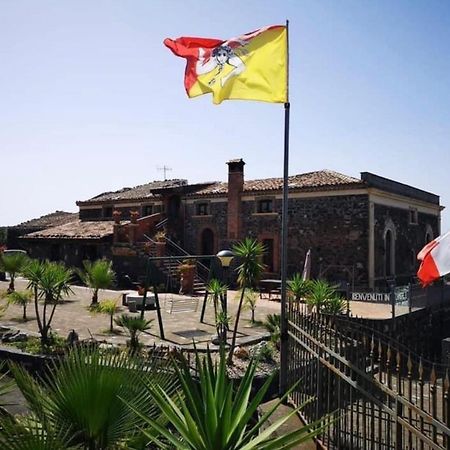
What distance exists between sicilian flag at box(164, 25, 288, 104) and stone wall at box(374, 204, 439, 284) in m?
14.8

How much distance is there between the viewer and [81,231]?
26.8m

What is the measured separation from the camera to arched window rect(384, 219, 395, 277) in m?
21.8

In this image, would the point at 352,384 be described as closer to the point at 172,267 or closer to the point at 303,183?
the point at 303,183

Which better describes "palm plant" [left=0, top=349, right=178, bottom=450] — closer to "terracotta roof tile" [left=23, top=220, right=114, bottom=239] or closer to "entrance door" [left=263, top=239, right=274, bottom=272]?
"entrance door" [left=263, top=239, right=274, bottom=272]

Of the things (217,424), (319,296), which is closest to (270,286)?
(319,296)

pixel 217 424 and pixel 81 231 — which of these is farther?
pixel 81 231

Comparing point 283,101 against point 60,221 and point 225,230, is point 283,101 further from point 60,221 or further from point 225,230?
point 60,221

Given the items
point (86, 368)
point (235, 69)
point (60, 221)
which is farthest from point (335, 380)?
point (60, 221)

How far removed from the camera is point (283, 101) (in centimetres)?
669

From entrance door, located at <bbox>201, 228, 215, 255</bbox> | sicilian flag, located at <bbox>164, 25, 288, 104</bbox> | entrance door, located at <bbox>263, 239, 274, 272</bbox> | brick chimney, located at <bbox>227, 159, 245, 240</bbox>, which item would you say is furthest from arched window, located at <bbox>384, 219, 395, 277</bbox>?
sicilian flag, located at <bbox>164, 25, 288, 104</bbox>

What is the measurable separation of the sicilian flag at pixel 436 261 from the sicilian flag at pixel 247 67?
3.11m

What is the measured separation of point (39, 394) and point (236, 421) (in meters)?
1.57

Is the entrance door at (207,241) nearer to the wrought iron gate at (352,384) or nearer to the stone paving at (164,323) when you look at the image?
the stone paving at (164,323)

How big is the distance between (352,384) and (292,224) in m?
18.3
